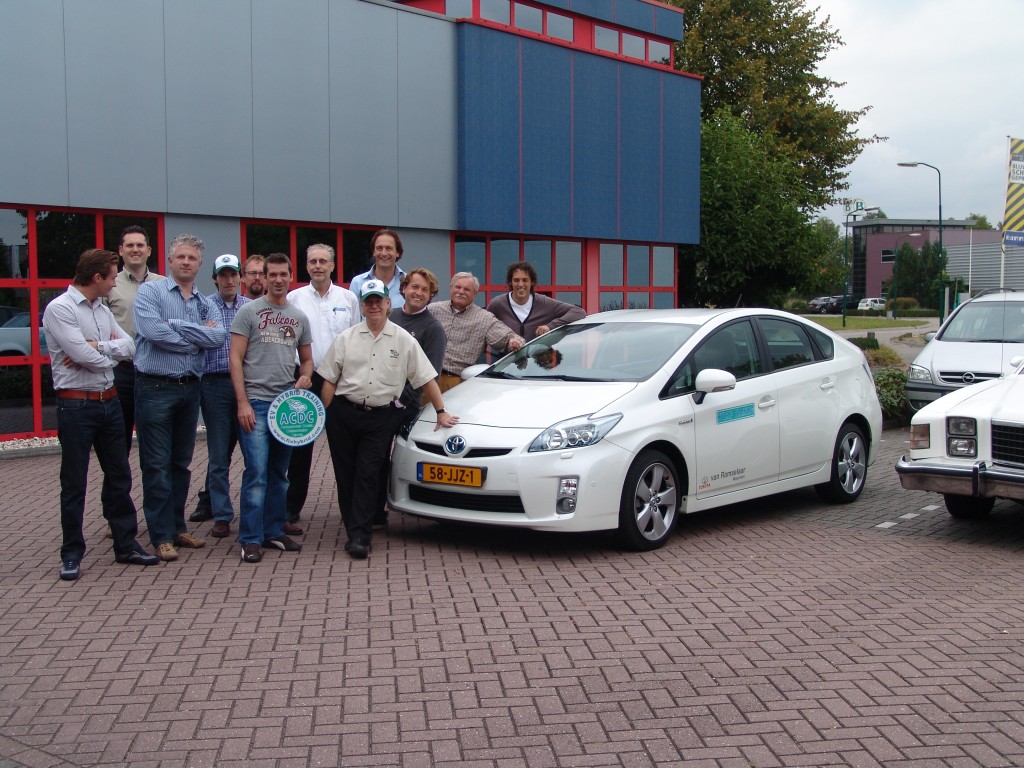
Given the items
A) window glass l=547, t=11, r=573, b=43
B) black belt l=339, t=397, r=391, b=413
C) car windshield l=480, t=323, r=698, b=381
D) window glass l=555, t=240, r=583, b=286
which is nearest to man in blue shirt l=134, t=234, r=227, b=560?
black belt l=339, t=397, r=391, b=413

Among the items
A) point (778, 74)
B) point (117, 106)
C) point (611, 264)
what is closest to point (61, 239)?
point (117, 106)

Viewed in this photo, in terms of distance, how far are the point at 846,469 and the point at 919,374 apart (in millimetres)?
5506

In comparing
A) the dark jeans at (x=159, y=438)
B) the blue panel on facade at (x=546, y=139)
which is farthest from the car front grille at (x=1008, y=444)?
the blue panel on facade at (x=546, y=139)

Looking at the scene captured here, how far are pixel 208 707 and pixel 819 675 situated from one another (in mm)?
2589

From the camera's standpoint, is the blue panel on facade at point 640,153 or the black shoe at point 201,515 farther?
the blue panel on facade at point 640,153

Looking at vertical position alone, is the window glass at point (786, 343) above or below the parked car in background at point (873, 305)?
below

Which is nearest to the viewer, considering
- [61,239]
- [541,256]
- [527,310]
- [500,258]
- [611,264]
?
[527,310]

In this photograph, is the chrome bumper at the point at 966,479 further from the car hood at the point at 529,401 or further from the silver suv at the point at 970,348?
the silver suv at the point at 970,348

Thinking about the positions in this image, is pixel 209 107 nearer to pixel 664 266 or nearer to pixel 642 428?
pixel 642 428

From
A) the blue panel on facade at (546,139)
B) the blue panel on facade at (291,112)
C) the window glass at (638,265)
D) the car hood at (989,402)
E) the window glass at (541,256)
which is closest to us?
the car hood at (989,402)

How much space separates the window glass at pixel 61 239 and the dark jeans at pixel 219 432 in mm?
5994

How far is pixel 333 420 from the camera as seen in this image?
7102mm

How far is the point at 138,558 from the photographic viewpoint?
21.9 ft

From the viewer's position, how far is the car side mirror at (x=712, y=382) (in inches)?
287
